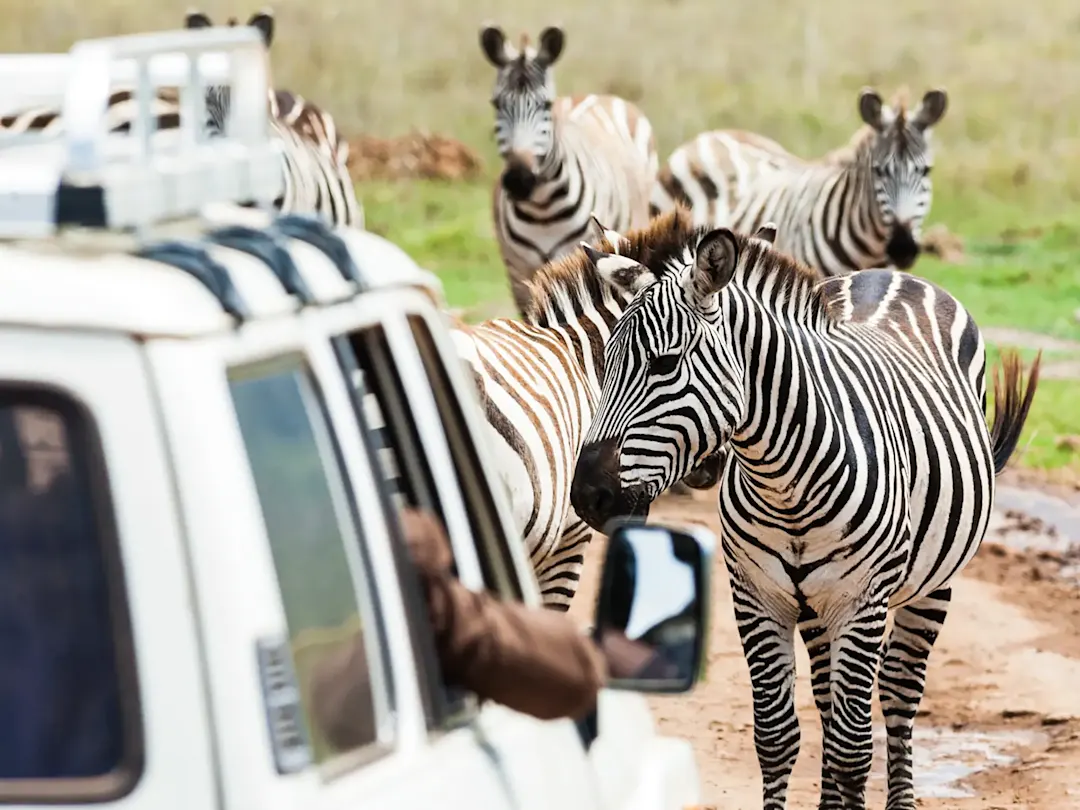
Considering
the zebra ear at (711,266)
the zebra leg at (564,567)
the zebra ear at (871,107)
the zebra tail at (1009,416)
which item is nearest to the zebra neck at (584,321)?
the zebra leg at (564,567)

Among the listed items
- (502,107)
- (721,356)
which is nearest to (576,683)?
(721,356)

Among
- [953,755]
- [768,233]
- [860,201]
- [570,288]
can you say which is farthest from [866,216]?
[768,233]

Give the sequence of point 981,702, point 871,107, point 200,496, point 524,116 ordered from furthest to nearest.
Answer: point 524,116 < point 871,107 < point 981,702 < point 200,496

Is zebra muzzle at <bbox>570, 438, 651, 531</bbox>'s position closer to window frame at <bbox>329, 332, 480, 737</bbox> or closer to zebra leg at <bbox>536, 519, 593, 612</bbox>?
zebra leg at <bbox>536, 519, 593, 612</bbox>

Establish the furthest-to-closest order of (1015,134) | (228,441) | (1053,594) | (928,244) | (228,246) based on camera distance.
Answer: (1015,134)
(928,244)
(1053,594)
(228,246)
(228,441)

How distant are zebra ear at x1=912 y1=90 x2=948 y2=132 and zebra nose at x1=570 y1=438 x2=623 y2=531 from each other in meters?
7.65

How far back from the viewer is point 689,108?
22641 millimetres

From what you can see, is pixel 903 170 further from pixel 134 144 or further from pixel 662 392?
pixel 134 144

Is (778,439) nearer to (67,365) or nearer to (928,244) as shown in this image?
(67,365)

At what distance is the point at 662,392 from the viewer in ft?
16.5

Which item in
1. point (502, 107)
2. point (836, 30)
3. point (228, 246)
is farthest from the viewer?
point (836, 30)

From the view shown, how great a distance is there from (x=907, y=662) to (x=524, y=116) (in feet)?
23.6

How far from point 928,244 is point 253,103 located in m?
15.7

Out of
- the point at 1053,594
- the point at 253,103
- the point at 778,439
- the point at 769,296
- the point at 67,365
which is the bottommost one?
the point at 1053,594
